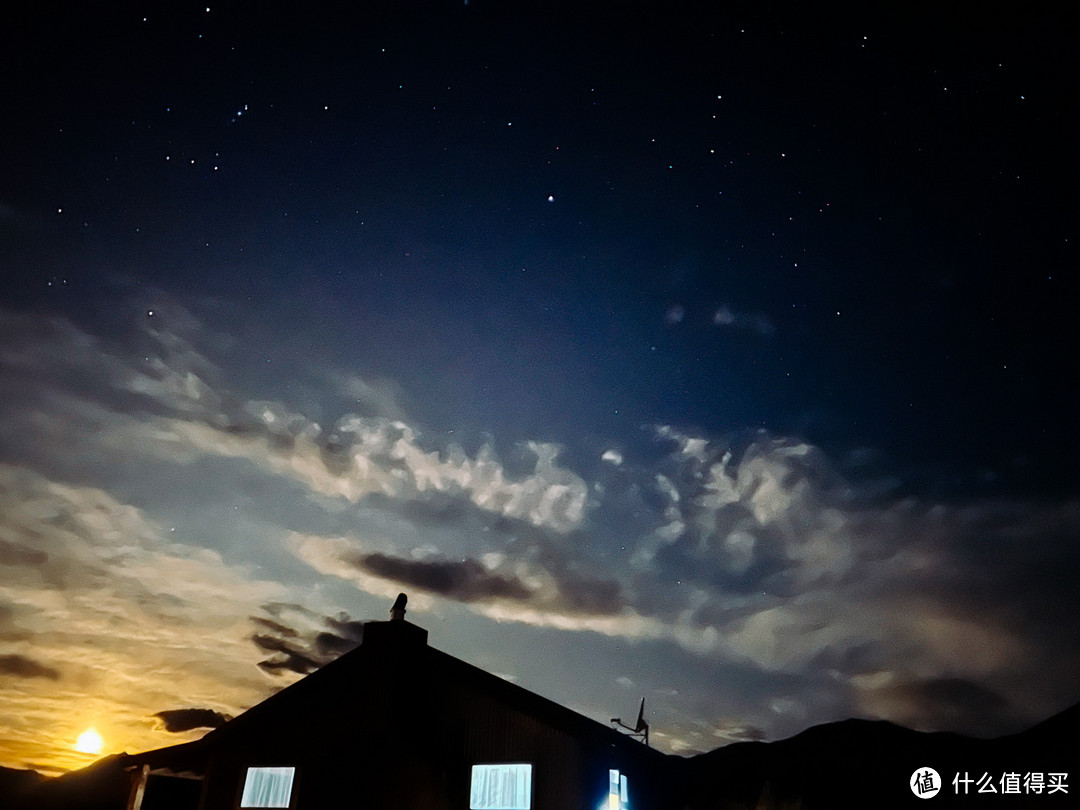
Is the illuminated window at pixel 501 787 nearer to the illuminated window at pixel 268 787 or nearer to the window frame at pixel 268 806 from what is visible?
the window frame at pixel 268 806

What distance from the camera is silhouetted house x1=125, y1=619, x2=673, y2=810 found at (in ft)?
50.5

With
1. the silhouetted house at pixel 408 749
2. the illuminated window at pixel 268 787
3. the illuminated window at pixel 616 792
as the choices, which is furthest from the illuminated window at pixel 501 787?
the illuminated window at pixel 268 787

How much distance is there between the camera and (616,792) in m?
15.6

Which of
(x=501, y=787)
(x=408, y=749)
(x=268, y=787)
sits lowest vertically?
(x=268, y=787)

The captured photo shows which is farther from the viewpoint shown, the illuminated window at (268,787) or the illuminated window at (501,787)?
the illuminated window at (268,787)

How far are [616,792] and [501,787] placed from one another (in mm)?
2698

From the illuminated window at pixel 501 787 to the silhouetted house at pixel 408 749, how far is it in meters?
0.02

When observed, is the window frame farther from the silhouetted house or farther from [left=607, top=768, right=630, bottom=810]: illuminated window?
[left=607, top=768, right=630, bottom=810]: illuminated window

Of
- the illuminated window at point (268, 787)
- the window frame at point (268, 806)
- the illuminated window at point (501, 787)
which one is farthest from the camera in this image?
the illuminated window at point (268, 787)

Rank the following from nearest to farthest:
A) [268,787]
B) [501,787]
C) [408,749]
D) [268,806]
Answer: [501,787], [408,749], [268,806], [268,787]

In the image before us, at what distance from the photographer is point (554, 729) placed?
15.8 meters

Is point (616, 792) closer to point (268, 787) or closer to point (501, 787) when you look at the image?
point (501, 787)

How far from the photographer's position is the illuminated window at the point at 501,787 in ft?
49.9

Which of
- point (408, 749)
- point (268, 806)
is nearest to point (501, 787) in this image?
point (408, 749)
